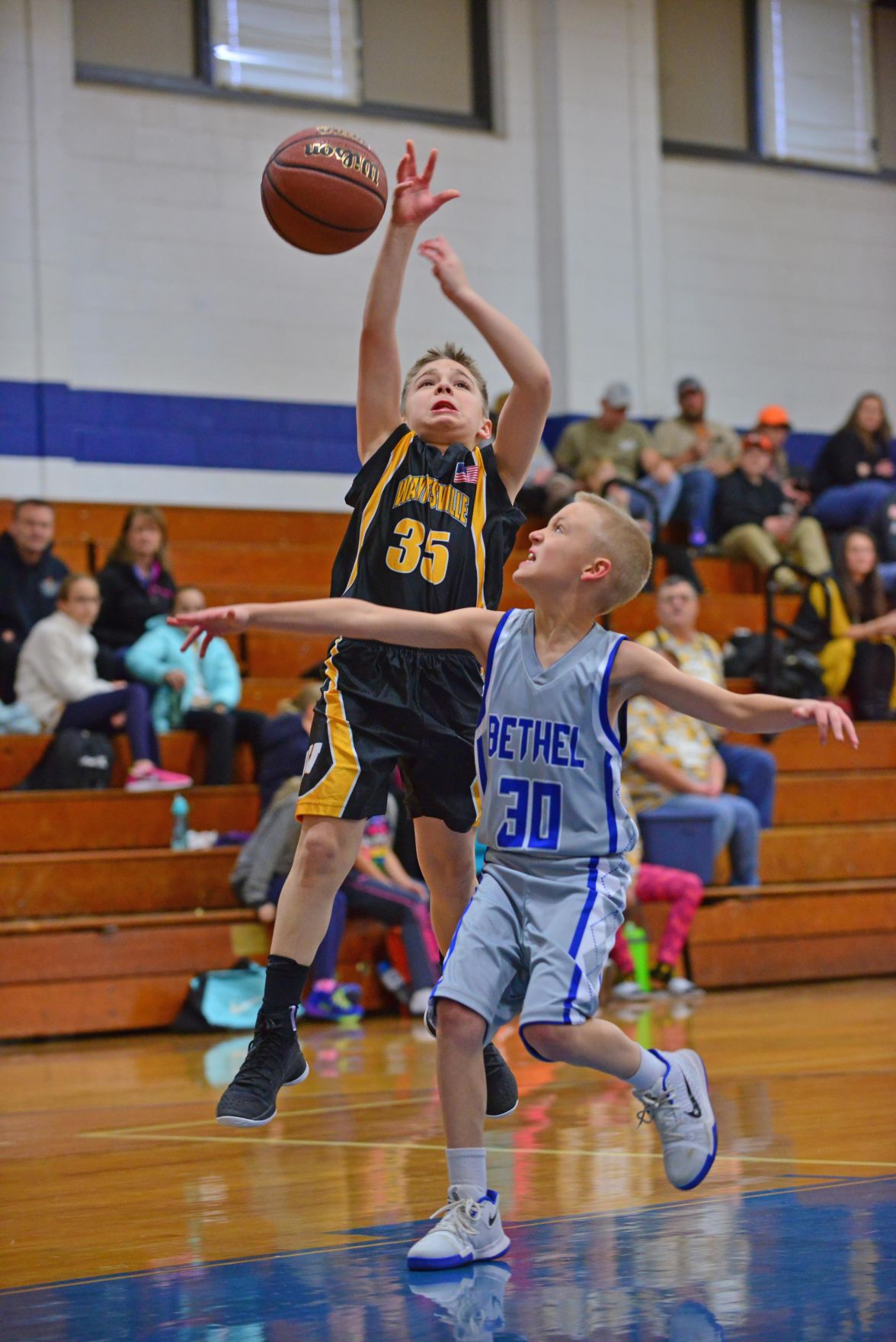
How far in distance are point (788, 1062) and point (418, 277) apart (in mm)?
7428

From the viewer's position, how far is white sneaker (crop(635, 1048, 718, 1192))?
2.91 meters

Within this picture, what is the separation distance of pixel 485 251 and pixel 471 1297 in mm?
9898

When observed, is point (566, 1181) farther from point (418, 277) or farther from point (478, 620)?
point (418, 277)

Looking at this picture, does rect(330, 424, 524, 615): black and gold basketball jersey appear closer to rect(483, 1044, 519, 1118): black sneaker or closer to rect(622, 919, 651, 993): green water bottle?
rect(483, 1044, 519, 1118): black sneaker

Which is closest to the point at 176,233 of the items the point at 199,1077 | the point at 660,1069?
the point at 199,1077

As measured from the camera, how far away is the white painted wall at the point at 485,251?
1008cm

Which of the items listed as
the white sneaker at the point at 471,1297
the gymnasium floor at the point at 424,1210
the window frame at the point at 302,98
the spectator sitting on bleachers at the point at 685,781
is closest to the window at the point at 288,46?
the window frame at the point at 302,98

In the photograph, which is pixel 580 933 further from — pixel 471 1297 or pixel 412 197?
pixel 412 197

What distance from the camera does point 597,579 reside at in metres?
2.94

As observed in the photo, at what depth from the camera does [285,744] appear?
22.9ft

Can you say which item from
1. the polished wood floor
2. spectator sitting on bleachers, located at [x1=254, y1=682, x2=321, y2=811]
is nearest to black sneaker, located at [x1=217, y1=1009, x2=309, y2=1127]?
the polished wood floor

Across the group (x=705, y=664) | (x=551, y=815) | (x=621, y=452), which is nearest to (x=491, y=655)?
(x=551, y=815)

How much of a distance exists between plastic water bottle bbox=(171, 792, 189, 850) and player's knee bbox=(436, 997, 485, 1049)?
447cm

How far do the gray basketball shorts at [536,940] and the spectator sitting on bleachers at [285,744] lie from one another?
404cm
